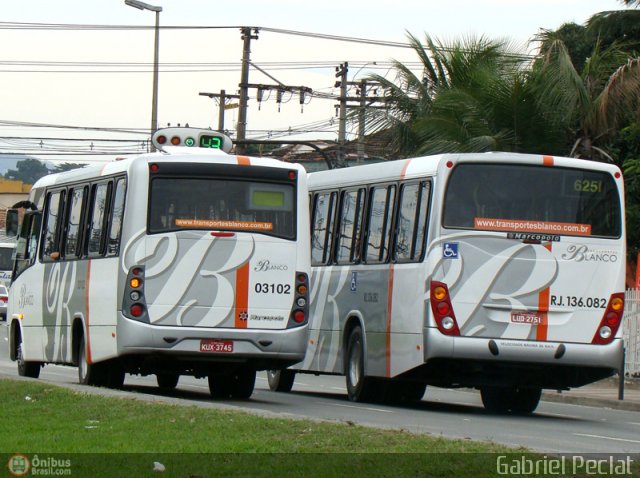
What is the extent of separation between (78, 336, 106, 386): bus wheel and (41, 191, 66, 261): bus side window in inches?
73.3

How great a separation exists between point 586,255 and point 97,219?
6.50m

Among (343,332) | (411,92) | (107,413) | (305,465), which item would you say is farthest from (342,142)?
(305,465)

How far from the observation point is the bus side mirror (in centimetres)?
2360

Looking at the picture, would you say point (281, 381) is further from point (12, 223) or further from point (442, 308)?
point (442, 308)

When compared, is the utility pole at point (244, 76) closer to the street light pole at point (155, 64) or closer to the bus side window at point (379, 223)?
the street light pole at point (155, 64)

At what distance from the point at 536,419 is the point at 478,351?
1681 millimetres

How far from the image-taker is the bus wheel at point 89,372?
20.3 metres

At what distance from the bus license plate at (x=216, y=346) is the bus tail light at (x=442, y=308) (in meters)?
2.59

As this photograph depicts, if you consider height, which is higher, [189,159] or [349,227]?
[189,159]

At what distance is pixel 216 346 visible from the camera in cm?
1878

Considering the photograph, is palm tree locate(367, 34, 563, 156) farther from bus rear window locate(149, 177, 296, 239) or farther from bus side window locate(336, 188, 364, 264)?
bus rear window locate(149, 177, 296, 239)

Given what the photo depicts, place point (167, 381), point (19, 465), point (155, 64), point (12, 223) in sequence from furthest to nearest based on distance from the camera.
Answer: point (155, 64)
point (12, 223)
point (167, 381)
point (19, 465)

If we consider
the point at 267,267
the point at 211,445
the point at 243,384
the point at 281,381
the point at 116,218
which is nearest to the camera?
the point at 211,445

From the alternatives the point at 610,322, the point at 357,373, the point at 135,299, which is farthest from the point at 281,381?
the point at 610,322
